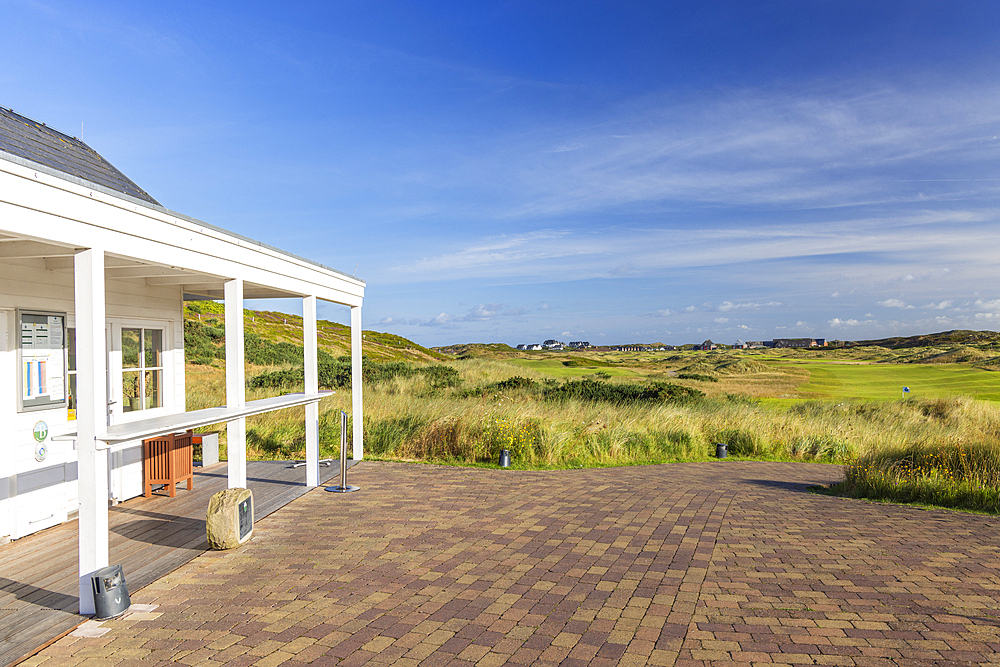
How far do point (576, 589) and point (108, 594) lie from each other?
3.65 metres

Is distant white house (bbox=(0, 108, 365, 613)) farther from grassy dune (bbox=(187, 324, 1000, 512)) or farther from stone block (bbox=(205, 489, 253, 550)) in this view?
grassy dune (bbox=(187, 324, 1000, 512))

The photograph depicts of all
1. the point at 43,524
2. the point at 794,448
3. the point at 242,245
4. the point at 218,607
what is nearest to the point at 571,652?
the point at 218,607

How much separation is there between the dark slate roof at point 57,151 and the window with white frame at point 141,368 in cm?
197

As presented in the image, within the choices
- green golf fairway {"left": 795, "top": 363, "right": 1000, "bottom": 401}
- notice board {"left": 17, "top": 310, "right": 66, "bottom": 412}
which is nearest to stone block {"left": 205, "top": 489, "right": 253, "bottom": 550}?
notice board {"left": 17, "top": 310, "right": 66, "bottom": 412}

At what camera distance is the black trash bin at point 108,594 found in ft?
15.0

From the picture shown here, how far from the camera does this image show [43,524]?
22.0 ft

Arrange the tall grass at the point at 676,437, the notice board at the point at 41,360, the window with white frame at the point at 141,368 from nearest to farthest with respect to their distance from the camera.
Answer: the notice board at the point at 41,360 → the window with white frame at the point at 141,368 → the tall grass at the point at 676,437

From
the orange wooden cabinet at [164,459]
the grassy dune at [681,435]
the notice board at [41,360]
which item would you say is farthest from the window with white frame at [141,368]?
the grassy dune at [681,435]

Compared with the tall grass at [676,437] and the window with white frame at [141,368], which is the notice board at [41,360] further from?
the tall grass at [676,437]

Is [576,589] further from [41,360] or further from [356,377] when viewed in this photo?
[356,377]

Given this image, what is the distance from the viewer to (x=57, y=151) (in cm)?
666

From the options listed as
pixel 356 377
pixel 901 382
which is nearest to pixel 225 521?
pixel 356 377

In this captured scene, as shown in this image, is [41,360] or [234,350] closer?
[41,360]

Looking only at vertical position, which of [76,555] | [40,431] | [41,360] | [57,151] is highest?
[57,151]
